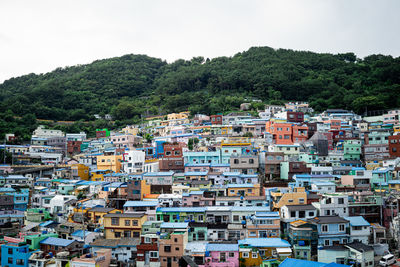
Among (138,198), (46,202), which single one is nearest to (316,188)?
(138,198)

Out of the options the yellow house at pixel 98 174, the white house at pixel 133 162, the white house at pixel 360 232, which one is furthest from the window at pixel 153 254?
the yellow house at pixel 98 174

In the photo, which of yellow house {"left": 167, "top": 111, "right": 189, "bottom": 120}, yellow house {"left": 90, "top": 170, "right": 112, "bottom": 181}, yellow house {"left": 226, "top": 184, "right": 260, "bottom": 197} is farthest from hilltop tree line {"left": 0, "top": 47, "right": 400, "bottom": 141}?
yellow house {"left": 226, "top": 184, "right": 260, "bottom": 197}

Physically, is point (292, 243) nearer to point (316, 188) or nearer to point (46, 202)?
point (316, 188)

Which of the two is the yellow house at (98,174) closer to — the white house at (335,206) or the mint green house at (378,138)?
the white house at (335,206)

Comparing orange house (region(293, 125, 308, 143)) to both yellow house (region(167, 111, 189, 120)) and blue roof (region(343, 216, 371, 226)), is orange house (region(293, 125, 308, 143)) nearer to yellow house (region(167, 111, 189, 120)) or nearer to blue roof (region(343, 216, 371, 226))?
blue roof (region(343, 216, 371, 226))

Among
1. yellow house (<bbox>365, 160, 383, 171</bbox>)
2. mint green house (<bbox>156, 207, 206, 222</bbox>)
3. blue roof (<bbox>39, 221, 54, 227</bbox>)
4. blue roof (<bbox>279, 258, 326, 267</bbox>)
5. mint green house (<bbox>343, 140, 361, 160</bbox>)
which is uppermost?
mint green house (<bbox>343, 140, 361, 160</bbox>)

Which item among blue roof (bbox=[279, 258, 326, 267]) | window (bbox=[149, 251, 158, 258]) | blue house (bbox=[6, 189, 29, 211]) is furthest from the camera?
blue house (bbox=[6, 189, 29, 211])

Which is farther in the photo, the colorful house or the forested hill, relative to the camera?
the forested hill
